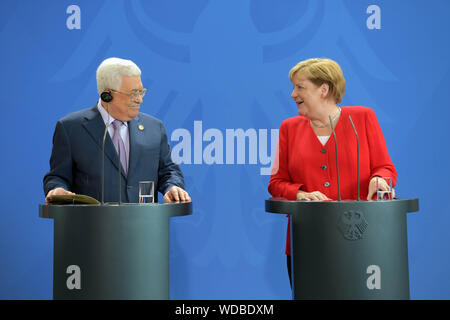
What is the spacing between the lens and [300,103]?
9.30 ft

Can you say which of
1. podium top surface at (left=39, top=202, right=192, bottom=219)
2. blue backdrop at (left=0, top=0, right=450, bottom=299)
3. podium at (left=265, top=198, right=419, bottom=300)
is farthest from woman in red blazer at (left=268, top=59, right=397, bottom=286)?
blue backdrop at (left=0, top=0, right=450, bottom=299)

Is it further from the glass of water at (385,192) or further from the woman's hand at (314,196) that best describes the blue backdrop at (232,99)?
the glass of water at (385,192)

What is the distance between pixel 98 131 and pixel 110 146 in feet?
0.40

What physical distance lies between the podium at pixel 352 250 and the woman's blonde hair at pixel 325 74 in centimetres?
80

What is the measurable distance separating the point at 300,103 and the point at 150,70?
1539mm

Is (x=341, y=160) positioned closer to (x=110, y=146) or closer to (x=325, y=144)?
(x=325, y=144)

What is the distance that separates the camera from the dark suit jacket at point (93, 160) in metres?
2.74

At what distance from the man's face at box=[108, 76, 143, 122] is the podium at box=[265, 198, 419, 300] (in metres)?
1.07

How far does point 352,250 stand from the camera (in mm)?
2178

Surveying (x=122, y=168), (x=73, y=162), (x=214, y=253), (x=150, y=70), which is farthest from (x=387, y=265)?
(x=150, y=70)

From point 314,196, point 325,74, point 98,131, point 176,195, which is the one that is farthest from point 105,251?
point 325,74

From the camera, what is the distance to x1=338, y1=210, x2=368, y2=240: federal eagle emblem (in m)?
2.17

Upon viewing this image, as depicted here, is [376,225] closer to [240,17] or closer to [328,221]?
[328,221]

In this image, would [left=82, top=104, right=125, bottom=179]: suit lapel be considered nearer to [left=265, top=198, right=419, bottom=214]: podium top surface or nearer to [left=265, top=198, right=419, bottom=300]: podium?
[left=265, top=198, right=419, bottom=214]: podium top surface
